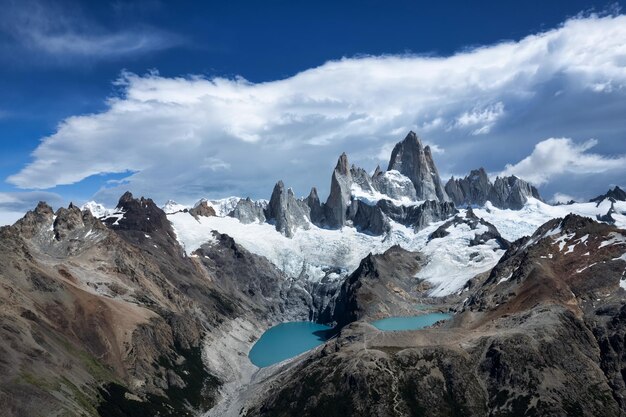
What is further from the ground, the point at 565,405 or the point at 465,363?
the point at 465,363

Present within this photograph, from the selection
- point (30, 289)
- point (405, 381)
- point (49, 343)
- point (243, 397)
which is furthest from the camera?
point (30, 289)

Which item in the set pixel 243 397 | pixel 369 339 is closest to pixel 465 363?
pixel 369 339

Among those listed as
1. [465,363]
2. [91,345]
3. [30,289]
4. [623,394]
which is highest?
[30,289]

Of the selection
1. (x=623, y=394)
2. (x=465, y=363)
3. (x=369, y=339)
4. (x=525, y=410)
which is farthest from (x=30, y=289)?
→ (x=623, y=394)

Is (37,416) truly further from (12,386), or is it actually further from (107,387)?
(107,387)

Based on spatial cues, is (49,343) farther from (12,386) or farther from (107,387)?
(12,386)

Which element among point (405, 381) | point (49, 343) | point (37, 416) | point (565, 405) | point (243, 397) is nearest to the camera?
point (37, 416)

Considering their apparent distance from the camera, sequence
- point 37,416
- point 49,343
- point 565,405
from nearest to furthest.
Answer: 1. point 37,416
2. point 565,405
3. point 49,343

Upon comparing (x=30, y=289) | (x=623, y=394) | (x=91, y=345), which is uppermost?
(x=30, y=289)

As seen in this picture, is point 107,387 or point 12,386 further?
point 107,387
